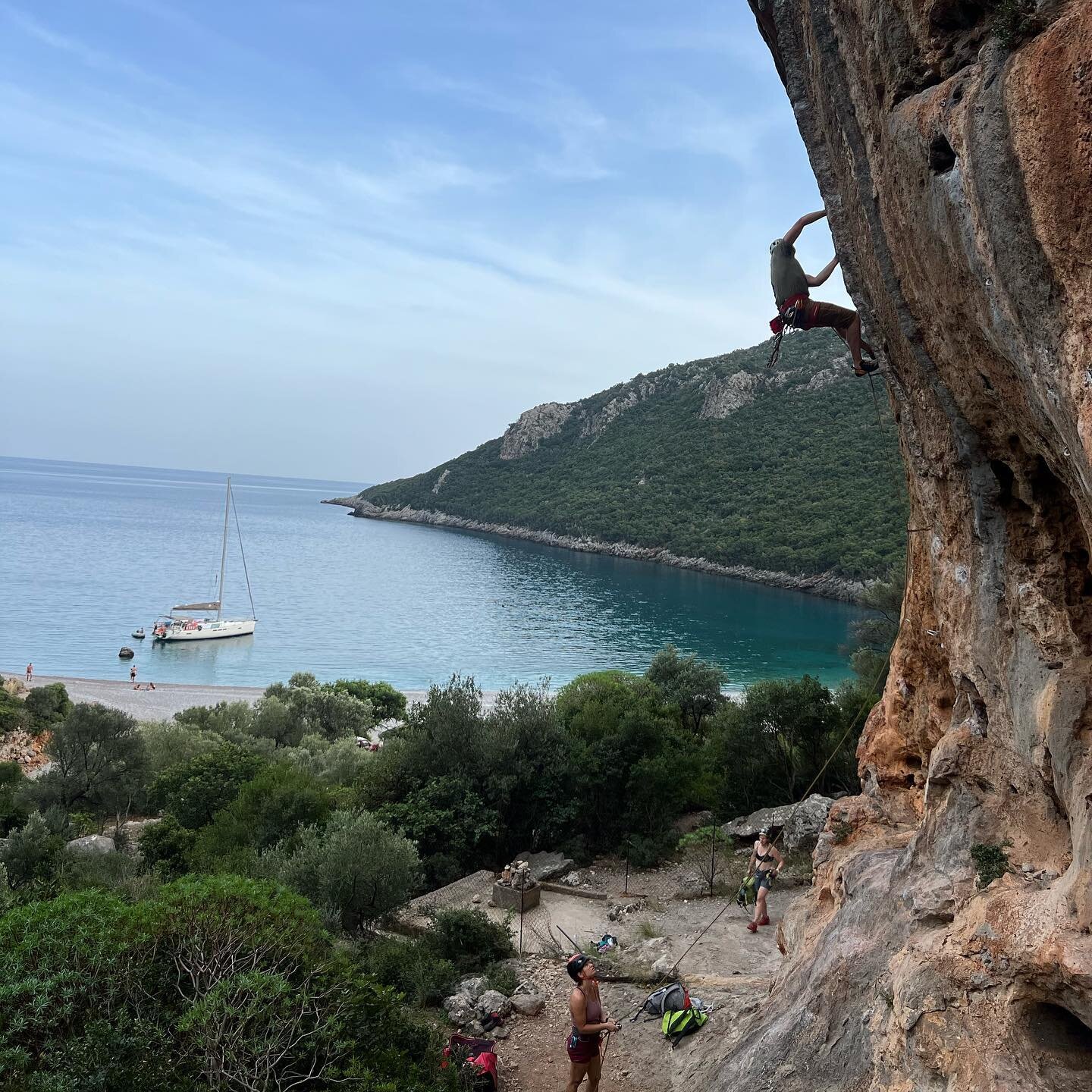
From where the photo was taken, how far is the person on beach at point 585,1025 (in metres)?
7.07

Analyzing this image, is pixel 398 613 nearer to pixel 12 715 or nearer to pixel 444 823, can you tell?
pixel 12 715

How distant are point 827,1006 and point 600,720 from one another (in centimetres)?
1648

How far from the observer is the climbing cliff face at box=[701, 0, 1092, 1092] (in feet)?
12.5

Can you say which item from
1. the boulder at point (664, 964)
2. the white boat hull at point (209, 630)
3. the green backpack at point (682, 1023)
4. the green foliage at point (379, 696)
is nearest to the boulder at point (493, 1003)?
the boulder at point (664, 964)

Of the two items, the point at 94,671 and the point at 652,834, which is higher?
the point at 652,834

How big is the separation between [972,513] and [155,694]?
42512mm

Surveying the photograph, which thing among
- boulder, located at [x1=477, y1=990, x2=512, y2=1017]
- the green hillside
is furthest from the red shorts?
the green hillside

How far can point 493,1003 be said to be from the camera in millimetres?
10266

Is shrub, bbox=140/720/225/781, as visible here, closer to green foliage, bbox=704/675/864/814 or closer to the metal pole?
green foliage, bbox=704/675/864/814

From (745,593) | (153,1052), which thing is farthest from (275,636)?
(153,1052)

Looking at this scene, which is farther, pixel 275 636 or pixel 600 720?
pixel 275 636

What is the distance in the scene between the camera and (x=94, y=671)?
46469 millimetres

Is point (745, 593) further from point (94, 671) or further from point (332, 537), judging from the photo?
point (332, 537)

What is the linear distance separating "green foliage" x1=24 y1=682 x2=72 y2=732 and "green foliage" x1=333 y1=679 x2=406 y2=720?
36.6 feet
